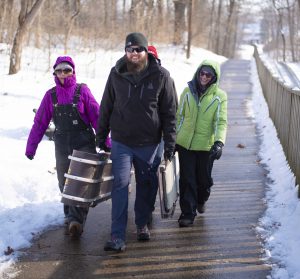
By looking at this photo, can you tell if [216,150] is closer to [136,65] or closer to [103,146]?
[103,146]

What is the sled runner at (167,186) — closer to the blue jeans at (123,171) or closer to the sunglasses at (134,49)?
the blue jeans at (123,171)

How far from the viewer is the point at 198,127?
18.3ft

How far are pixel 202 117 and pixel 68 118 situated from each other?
4.97ft

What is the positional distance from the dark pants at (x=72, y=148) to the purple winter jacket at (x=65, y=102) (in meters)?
0.17

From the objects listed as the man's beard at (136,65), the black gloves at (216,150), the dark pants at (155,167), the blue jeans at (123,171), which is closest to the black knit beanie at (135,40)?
the man's beard at (136,65)

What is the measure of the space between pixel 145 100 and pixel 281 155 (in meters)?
4.94

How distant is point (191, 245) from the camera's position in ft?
16.6

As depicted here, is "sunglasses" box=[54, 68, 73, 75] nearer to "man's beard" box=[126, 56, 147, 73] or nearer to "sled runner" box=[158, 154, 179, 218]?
"man's beard" box=[126, 56, 147, 73]

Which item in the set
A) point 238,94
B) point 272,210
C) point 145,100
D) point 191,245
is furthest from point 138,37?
point 238,94

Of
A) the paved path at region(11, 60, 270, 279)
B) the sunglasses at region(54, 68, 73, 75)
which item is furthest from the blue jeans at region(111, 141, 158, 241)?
the sunglasses at region(54, 68, 73, 75)

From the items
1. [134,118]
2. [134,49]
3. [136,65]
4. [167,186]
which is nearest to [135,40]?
[134,49]

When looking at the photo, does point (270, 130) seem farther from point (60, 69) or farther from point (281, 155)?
point (60, 69)

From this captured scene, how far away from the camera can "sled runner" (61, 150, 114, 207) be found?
4.90 metres

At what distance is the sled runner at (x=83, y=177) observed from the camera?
4.90 m
